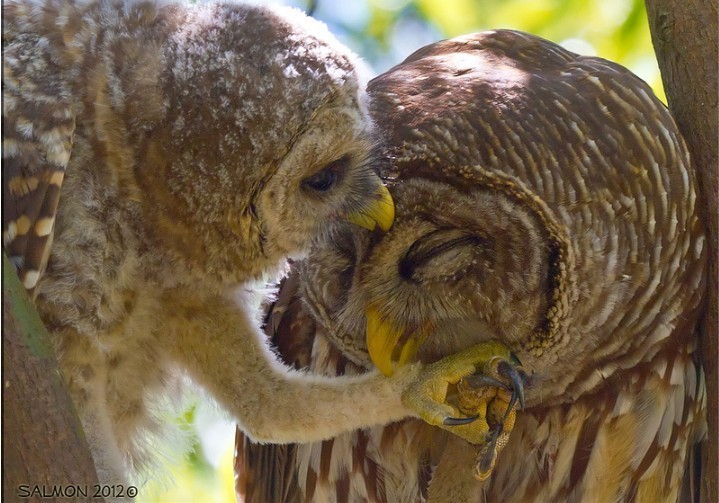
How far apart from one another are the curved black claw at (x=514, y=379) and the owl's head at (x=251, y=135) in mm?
544

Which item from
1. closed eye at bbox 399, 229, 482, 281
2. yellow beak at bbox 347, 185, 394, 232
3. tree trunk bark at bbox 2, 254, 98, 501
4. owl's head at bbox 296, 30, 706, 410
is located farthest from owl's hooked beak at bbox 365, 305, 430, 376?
tree trunk bark at bbox 2, 254, 98, 501

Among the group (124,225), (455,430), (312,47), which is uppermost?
(312,47)

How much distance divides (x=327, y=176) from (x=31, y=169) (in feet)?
2.00

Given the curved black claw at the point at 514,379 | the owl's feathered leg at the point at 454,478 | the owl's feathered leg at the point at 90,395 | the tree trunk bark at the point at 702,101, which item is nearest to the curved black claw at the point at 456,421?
the curved black claw at the point at 514,379

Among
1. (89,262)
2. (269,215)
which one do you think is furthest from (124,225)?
(269,215)

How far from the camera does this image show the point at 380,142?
2402 mm

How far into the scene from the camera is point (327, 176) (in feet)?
7.34

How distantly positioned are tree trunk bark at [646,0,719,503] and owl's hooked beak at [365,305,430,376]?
70 cm

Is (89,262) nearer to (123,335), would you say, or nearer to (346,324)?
(123,335)

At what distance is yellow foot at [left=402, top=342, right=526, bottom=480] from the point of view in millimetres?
2438

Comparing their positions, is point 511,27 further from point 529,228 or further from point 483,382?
point 483,382

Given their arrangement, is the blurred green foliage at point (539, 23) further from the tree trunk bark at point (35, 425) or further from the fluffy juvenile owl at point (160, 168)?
the tree trunk bark at point (35, 425)

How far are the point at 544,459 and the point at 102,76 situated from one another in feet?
5.10

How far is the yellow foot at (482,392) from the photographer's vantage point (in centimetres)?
244
